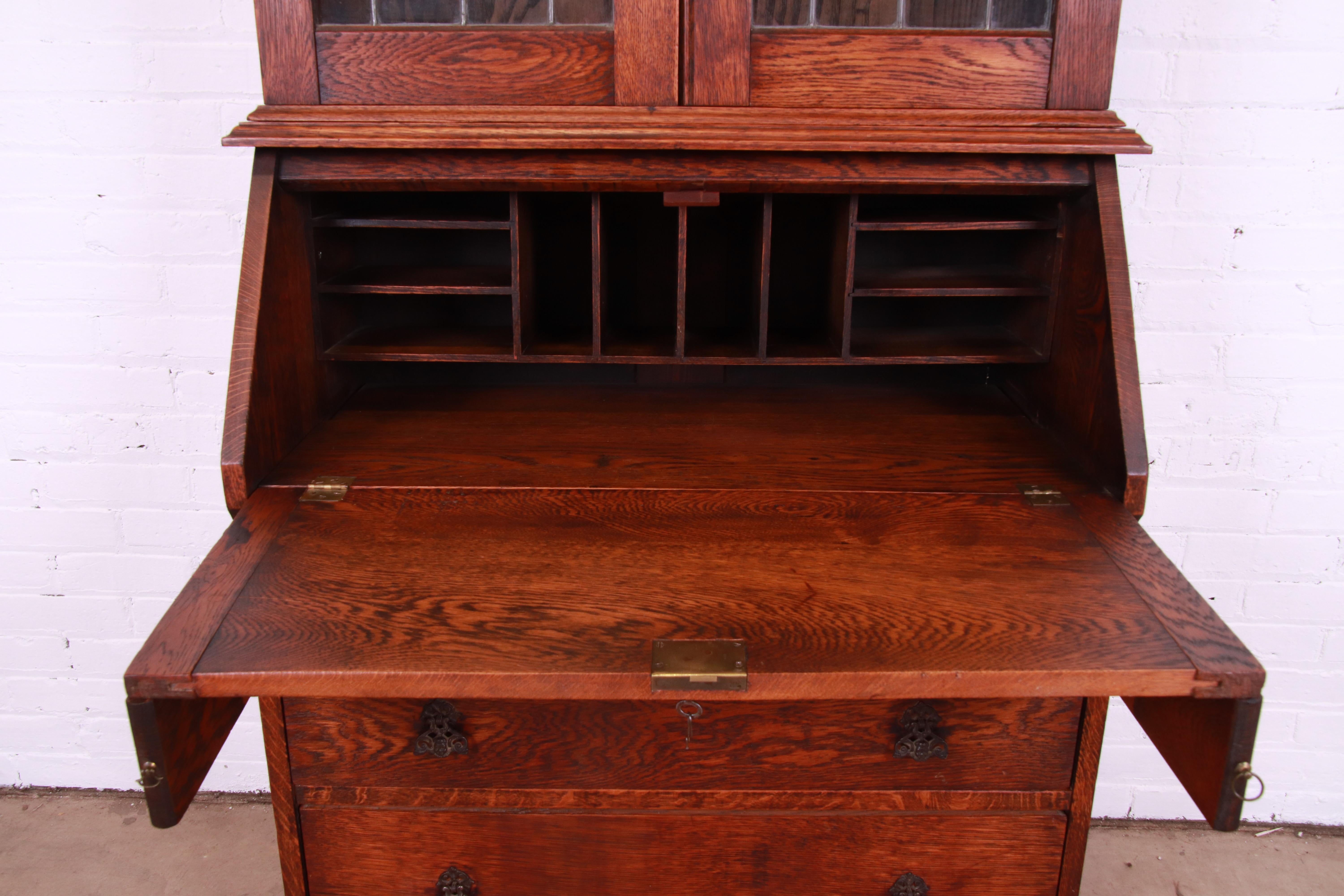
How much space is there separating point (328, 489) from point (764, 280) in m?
0.73

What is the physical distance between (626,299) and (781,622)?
3.13ft

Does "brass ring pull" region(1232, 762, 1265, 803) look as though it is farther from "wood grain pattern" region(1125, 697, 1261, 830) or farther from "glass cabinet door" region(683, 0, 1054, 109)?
"glass cabinet door" region(683, 0, 1054, 109)

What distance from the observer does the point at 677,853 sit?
1345 mm

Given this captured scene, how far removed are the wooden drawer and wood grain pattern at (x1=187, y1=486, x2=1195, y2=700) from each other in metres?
0.20

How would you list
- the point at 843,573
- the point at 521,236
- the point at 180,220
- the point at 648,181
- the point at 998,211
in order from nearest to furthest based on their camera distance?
the point at 843,573, the point at 648,181, the point at 521,236, the point at 998,211, the point at 180,220

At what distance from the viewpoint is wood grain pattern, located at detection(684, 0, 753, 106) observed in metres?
1.38

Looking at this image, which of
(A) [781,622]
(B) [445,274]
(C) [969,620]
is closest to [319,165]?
(B) [445,274]

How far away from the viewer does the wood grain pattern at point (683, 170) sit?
1.40 meters

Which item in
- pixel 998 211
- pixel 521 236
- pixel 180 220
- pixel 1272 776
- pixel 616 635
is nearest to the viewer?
pixel 616 635

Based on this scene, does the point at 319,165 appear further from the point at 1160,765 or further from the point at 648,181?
the point at 1160,765

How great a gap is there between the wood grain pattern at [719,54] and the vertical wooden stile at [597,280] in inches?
8.4

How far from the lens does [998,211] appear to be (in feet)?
5.49

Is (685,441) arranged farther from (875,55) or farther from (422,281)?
(875,55)

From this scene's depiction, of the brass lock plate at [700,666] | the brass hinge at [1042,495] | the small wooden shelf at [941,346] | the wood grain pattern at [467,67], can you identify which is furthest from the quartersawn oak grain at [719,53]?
the brass lock plate at [700,666]
